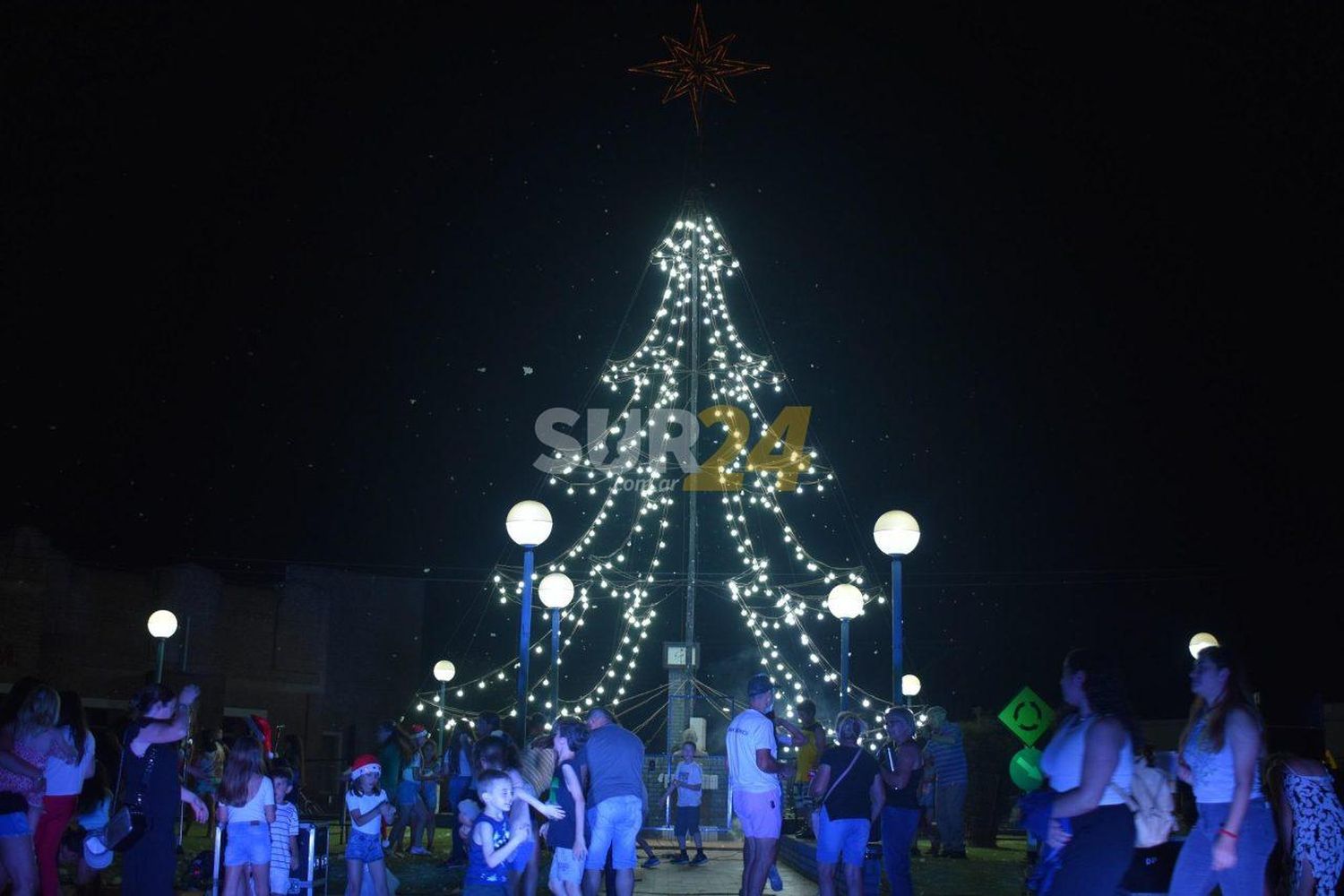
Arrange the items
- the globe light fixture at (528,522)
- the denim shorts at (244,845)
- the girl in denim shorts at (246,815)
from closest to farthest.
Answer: the girl in denim shorts at (246,815), the denim shorts at (244,845), the globe light fixture at (528,522)

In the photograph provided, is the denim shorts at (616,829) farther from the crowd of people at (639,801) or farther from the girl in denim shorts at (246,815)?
the girl in denim shorts at (246,815)

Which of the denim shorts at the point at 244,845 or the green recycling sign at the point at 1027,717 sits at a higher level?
the green recycling sign at the point at 1027,717

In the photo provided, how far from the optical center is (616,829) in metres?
8.59

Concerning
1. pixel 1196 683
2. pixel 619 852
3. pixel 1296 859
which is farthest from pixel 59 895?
pixel 1296 859

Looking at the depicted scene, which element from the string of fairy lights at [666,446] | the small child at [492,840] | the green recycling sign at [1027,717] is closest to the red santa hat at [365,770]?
the small child at [492,840]

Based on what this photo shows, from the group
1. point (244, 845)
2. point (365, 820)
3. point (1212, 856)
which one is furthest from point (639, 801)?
point (1212, 856)

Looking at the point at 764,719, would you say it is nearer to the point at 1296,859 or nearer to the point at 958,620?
the point at 1296,859

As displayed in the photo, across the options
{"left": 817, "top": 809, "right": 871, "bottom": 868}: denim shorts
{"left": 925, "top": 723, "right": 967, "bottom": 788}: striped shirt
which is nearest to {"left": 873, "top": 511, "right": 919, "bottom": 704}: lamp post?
{"left": 925, "top": 723, "right": 967, "bottom": 788}: striped shirt

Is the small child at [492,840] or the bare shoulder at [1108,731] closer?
the bare shoulder at [1108,731]

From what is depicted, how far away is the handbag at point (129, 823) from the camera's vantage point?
280 inches

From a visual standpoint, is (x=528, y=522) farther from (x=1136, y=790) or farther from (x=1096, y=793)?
(x=1096, y=793)

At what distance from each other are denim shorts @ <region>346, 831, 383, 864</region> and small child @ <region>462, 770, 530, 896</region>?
2.63 m

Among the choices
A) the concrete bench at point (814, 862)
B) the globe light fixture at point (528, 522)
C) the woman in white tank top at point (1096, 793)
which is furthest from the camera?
the globe light fixture at point (528, 522)

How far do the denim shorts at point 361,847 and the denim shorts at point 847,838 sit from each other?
11.1 ft
